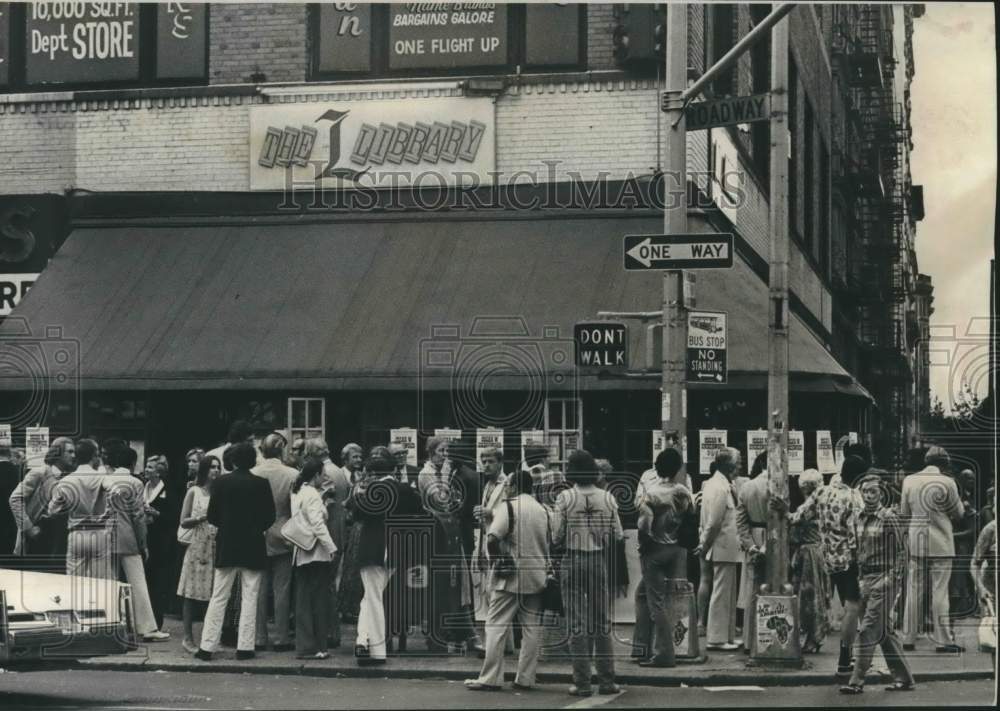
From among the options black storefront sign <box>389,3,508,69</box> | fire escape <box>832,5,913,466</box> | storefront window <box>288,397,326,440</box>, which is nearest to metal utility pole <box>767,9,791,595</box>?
black storefront sign <box>389,3,508,69</box>

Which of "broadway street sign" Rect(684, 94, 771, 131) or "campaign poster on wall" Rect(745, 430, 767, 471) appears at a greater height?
"broadway street sign" Rect(684, 94, 771, 131)

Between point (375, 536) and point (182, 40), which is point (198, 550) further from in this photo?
point (182, 40)

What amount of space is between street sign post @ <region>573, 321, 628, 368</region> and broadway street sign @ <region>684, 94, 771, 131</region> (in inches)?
79.5

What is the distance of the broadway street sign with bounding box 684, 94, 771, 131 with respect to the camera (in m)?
13.4

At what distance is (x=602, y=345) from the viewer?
14227 mm

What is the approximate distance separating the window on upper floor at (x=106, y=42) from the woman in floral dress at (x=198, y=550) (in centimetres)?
750

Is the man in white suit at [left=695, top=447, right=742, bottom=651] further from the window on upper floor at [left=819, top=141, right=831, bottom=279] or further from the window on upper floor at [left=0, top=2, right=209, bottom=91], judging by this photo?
the window on upper floor at [left=819, top=141, right=831, bottom=279]

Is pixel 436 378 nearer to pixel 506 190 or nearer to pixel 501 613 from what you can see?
pixel 506 190

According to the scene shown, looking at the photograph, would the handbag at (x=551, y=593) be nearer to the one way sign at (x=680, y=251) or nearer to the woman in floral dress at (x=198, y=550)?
the one way sign at (x=680, y=251)

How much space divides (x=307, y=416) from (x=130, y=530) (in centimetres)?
407

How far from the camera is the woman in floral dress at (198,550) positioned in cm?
1381

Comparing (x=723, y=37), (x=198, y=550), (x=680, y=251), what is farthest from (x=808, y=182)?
(x=198, y=550)

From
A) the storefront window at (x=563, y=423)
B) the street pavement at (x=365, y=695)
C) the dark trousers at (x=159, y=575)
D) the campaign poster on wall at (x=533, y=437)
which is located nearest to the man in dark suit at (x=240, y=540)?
the street pavement at (x=365, y=695)

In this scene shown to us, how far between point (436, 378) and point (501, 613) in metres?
5.57
